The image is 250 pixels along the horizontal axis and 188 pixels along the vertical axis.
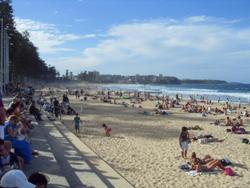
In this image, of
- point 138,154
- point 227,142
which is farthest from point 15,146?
point 227,142

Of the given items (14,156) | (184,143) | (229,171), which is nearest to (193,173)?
(229,171)

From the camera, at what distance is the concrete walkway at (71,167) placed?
27.5 ft

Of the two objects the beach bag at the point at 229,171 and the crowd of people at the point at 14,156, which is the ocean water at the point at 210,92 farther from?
the crowd of people at the point at 14,156

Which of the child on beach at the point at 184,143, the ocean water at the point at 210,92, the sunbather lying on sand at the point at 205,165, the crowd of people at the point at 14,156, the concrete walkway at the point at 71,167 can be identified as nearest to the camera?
the crowd of people at the point at 14,156

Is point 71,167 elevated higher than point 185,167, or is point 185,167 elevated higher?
point 71,167

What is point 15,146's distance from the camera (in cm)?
862

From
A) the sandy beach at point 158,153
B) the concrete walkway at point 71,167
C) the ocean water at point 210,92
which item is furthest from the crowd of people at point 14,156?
the ocean water at point 210,92

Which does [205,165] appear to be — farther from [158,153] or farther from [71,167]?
[71,167]

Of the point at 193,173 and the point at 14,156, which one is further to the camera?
the point at 193,173

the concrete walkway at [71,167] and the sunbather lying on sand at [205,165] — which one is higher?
the concrete walkway at [71,167]

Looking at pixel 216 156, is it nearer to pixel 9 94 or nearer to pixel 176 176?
pixel 176 176

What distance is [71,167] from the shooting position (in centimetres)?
966

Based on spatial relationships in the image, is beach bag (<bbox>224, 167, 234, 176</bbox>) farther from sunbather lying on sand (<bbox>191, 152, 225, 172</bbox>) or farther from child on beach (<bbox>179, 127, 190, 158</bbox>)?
child on beach (<bbox>179, 127, 190, 158</bbox>)

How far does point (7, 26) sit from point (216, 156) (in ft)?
128
